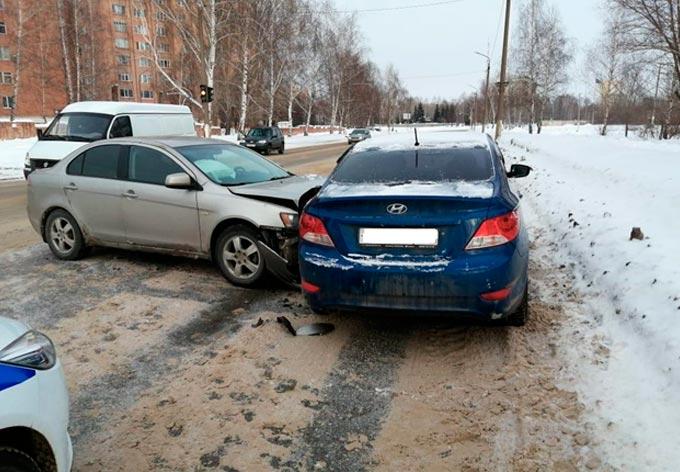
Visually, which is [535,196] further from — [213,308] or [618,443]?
[618,443]

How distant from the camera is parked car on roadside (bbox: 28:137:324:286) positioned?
5.33m

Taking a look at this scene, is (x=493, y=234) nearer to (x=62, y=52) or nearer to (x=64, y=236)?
(x=64, y=236)

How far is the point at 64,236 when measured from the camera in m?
6.57

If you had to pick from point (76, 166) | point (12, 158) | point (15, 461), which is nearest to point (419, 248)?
point (15, 461)

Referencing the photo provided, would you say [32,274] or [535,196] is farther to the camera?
[535,196]

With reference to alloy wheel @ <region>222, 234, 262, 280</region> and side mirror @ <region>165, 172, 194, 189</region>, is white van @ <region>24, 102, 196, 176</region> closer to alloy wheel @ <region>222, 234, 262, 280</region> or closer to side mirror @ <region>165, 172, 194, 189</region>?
side mirror @ <region>165, 172, 194, 189</region>

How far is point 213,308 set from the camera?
4957 millimetres

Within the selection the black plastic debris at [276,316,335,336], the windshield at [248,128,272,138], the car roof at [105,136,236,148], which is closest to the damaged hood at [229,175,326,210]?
the car roof at [105,136,236,148]

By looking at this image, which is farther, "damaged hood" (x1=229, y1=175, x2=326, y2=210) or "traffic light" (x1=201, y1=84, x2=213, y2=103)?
"traffic light" (x1=201, y1=84, x2=213, y2=103)

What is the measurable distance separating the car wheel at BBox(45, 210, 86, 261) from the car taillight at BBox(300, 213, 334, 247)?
373 centimetres

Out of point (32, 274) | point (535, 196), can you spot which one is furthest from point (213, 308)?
point (535, 196)

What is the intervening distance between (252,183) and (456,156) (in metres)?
2.44

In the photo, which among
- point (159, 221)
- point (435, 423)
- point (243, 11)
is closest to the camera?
point (435, 423)

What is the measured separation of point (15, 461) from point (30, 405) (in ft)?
0.61
